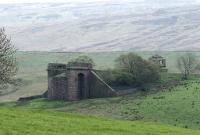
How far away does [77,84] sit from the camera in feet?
377

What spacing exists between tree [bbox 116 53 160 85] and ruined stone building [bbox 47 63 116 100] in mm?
7100

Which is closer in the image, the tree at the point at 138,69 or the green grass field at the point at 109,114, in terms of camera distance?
the green grass field at the point at 109,114

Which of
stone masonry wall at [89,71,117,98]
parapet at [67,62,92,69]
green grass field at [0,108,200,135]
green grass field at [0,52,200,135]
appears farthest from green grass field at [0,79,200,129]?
green grass field at [0,108,200,135]

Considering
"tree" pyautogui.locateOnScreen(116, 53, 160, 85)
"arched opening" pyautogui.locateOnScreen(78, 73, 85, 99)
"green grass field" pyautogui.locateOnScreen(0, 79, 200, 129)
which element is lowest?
"green grass field" pyautogui.locateOnScreen(0, 79, 200, 129)

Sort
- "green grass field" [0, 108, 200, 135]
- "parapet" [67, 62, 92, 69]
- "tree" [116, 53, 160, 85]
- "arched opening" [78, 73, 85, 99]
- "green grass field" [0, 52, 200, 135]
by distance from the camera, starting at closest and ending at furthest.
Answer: "green grass field" [0, 108, 200, 135], "green grass field" [0, 52, 200, 135], "parapet" [67, 62, 92, 69], "arched opening" [78, 73, 85, 99], "tree" [116, 53, 160, 85]

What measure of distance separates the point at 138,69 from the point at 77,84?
1508cm

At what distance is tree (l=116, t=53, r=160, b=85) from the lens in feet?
384

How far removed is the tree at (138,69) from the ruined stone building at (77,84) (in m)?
7.10

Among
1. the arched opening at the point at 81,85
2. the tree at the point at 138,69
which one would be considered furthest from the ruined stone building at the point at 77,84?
the tree at the point at 138,69

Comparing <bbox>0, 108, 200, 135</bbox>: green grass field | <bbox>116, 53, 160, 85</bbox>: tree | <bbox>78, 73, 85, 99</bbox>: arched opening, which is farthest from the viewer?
<bbox>116, 53, 160, 85</bbox>: tree

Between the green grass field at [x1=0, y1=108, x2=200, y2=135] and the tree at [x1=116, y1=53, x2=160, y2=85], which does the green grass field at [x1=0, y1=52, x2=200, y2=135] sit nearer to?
the green grass field at [x1=0, y1=108, x2=200, y2=135]

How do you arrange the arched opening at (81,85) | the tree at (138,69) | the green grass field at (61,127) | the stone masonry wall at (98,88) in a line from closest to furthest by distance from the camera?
1. the green grass field at (61,127)
2. the stone masonry wall at (98,88)
3. the arched opening at (81,85)
4. the tree at (138,69)

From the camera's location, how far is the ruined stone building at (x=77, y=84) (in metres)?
113

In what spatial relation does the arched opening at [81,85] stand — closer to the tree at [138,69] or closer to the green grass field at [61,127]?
the tree at [138,69]
